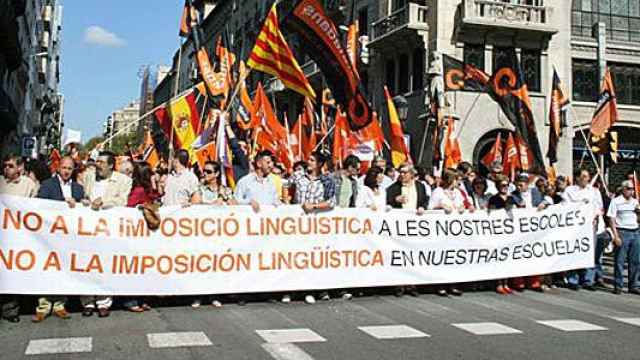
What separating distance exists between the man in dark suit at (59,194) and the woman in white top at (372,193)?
363 cm

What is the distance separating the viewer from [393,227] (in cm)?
951

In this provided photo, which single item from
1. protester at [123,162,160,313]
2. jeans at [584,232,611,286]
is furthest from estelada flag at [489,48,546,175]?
protester at [123,162,160,313]

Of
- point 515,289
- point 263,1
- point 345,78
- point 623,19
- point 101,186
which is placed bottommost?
point 515,289

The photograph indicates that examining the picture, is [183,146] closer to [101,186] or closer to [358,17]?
[101,186]

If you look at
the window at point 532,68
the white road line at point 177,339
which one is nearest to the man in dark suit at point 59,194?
the white road line at point 177,339

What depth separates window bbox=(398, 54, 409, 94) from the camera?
2848 cm

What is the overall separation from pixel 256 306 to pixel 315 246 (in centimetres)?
107

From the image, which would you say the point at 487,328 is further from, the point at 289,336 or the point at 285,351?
the point at 285,351

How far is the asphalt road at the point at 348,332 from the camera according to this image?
243 inches

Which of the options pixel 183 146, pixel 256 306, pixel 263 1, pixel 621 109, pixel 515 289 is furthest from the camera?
pixel 263 1

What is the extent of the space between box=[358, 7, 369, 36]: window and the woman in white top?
23062 millimetres

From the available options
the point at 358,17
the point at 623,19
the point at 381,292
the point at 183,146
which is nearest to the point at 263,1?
the point at 358,17

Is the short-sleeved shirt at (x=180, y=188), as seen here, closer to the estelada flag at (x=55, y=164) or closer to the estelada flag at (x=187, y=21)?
the estelada flag at (x=55, y=164)

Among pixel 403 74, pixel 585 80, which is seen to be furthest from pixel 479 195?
pixel 585 80
